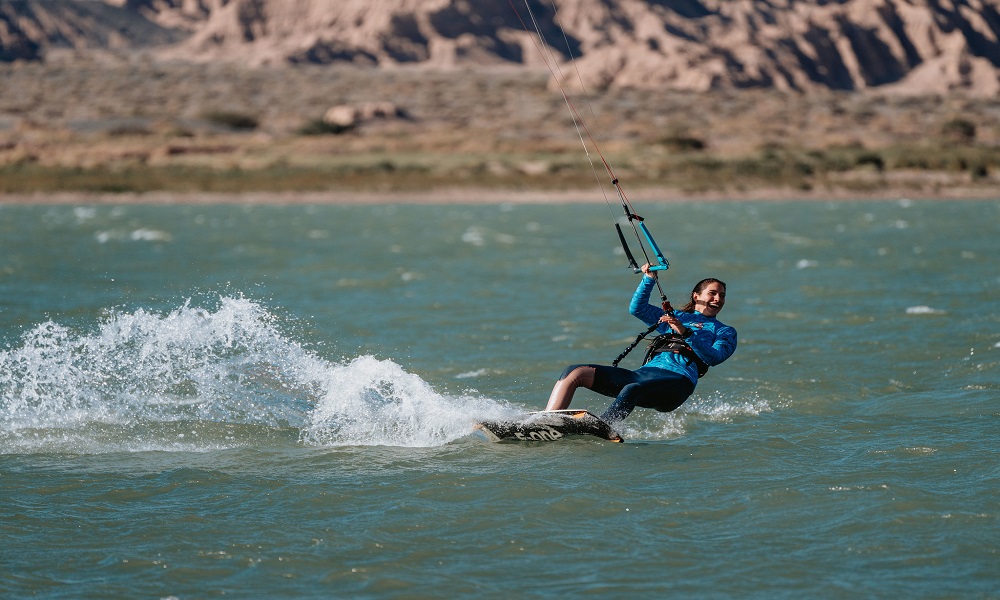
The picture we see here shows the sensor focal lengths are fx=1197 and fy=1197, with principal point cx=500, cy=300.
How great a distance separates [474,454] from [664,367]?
1562mm

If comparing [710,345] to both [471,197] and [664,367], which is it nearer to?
[664,367]

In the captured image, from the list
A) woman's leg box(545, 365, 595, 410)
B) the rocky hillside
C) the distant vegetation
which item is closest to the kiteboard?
Result: woman's leg box(545, 365, 595, 410)

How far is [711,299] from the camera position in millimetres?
9039

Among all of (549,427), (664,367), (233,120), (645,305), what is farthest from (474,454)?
(233,120)

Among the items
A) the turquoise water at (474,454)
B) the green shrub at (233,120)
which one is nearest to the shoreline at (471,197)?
the green shrub at (233,120)

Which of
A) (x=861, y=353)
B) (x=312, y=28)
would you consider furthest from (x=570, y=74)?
(x=861, y=353)

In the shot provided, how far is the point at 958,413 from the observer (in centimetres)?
1023

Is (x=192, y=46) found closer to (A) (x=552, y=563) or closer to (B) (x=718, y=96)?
(B) (x=718, y=96)

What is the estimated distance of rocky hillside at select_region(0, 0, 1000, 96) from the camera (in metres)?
89.9

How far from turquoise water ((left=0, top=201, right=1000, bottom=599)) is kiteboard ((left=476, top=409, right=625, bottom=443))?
0.40 ft

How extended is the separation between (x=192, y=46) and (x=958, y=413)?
362 ft

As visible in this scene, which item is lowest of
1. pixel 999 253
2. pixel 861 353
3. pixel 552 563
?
pixel 999 253

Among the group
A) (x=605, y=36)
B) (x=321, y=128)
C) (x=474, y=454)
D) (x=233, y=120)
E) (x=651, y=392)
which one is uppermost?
(x=651, y=392)

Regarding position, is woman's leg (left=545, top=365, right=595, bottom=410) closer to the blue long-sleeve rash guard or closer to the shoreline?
the blue long-sleeve rash guard
